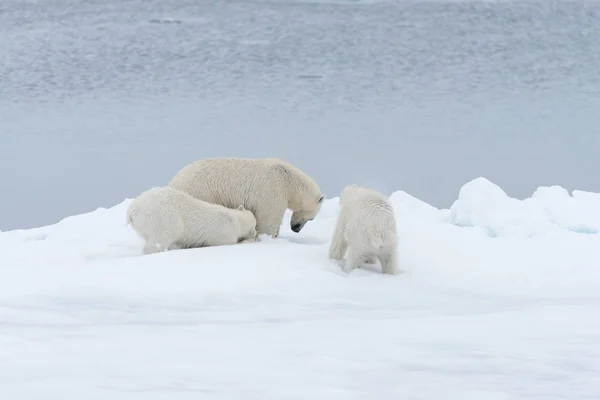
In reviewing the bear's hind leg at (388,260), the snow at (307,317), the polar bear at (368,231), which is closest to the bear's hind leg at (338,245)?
the polar bear at (368,231)

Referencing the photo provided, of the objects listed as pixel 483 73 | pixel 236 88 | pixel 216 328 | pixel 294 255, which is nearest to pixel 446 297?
pixel 294 255

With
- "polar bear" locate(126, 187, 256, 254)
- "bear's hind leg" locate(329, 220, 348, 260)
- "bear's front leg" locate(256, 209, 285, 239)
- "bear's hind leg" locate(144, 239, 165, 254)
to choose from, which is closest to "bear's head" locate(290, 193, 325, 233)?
"bear's front leg" locate(256, 209, 285, 239)

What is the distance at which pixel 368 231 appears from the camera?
4668 millimetres

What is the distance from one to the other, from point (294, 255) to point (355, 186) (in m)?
0.63

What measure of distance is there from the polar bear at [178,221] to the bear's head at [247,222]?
0.01 metres

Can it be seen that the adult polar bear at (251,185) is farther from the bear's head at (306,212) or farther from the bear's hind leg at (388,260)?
the bear's hind leg at (388,260)

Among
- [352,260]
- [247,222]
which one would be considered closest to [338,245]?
[352,260]

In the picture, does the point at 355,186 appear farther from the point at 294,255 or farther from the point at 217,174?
the point at 217,174

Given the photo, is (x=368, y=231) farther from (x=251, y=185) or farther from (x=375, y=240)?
(x=251, y=185)

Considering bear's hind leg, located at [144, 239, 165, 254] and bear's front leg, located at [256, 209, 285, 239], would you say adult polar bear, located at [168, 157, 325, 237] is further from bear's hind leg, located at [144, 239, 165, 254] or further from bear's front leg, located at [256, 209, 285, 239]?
bear's hind leg, located at [144, 239, 165, 254]

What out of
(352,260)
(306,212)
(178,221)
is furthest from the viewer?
(306,212)

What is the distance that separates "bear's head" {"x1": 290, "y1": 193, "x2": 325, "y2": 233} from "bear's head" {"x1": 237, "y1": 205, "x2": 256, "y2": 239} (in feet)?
1.56

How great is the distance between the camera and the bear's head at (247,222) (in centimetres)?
580

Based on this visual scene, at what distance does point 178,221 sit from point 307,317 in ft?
5.97
